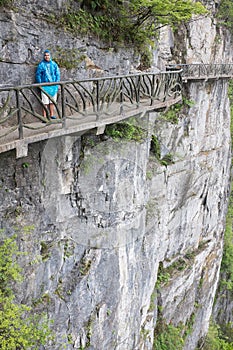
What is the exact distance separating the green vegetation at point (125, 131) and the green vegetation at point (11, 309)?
3.68 m

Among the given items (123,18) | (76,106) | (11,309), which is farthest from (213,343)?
(123,18)

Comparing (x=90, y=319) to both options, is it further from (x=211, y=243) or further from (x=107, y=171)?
(x=211, y=243)

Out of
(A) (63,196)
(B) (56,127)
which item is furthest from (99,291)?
(B) (56,127)

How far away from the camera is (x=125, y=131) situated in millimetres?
8578

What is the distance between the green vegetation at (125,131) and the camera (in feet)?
26.9

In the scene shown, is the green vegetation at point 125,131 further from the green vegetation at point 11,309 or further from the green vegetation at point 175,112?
Result: the green vegetation at point 175,112

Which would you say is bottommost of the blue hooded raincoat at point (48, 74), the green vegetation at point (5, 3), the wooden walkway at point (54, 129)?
the wooden walkway at point (54, 129)

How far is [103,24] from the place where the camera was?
27.8ft

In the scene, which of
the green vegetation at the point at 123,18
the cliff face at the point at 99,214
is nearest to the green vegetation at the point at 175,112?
the cliff face at the point at 99,214

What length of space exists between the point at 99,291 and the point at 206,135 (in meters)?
11.0

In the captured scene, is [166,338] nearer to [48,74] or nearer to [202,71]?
[202,71]

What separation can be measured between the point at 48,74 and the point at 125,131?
2807 millimetres

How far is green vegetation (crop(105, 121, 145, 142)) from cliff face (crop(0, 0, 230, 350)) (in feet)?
0.65

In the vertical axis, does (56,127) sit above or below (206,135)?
above
